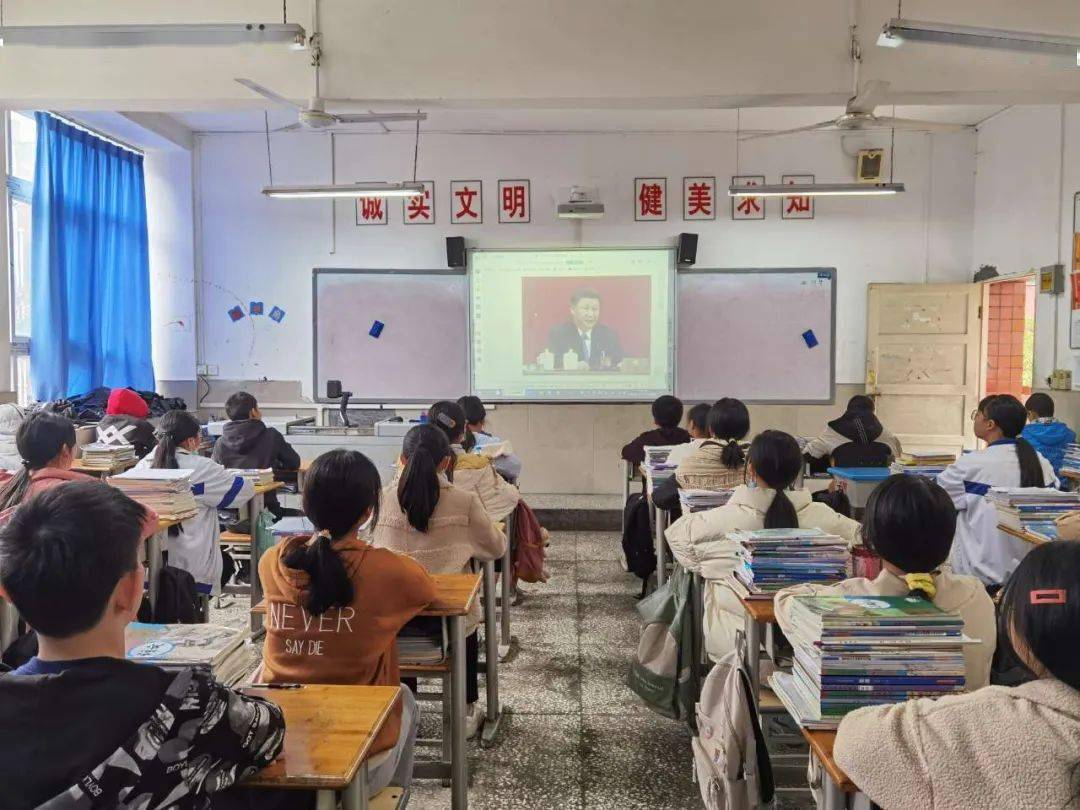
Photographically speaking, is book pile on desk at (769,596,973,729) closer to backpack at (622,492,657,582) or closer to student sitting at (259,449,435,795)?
student sitting at (259,449,435,795)

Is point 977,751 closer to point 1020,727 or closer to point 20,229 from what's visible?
point 1020,727

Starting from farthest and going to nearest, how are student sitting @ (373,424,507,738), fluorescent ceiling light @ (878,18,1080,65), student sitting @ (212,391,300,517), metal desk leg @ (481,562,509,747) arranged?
student sitting @ (212,391,300,517) < fluorescent ceiling light @ (878,18,1080,65) < metal desk leg @ (481,562,509,747) < student sitting @ (373,424,507,738)

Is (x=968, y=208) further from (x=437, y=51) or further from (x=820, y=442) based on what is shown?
(x=437, y=51)

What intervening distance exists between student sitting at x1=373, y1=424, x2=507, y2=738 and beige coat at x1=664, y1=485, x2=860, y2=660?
2.02 ft

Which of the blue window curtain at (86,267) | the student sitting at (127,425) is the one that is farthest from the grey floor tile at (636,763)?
the blue window curtain at (86,267)

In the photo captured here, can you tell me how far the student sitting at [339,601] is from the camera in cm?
150

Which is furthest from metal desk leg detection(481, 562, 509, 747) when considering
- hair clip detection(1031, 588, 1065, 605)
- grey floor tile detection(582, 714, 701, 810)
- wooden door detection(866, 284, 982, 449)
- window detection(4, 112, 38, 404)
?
wooden door detection(866, 284, 982, 449)

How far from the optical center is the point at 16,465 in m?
3.50

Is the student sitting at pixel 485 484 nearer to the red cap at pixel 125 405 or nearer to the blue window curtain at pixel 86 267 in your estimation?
the red cap at pixel 125 405

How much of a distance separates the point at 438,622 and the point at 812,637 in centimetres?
103

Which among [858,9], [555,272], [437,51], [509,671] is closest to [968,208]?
[858,9]

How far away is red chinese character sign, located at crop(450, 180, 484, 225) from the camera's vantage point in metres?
6.43

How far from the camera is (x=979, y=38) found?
326 centimetres

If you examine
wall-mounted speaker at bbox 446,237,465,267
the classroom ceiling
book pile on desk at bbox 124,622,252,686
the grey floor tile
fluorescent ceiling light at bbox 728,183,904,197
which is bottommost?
the grey floor tile
